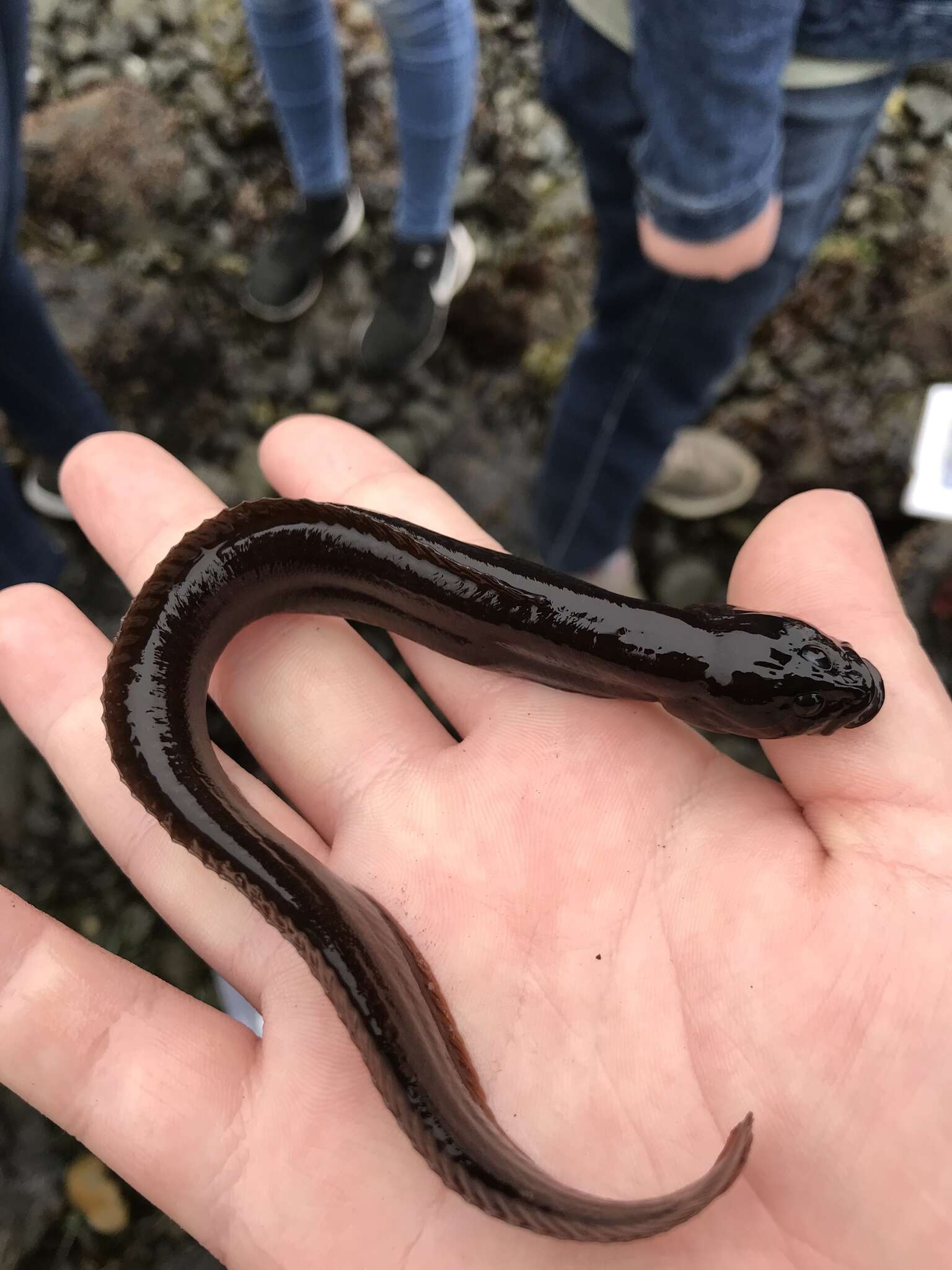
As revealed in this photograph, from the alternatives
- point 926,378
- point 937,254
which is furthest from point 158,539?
point 937,254

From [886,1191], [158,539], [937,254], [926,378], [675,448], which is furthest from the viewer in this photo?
[937,254]

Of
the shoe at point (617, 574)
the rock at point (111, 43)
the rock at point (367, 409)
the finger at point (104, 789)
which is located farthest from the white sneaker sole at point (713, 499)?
the rock at point (111, 43)

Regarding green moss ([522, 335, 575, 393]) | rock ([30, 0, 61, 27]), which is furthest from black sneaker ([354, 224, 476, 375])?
rock ([30, 0, 61, 27])

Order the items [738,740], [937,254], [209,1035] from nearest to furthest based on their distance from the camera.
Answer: [209,1035], [738,740], [937,254]

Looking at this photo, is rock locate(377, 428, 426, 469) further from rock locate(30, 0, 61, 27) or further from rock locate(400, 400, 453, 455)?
rock locate(30, 0, 61, 27)

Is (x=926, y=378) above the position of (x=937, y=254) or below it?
below

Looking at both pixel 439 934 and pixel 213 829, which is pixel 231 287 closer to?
pixel 213 829

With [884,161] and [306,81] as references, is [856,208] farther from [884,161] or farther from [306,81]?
[306,81]
